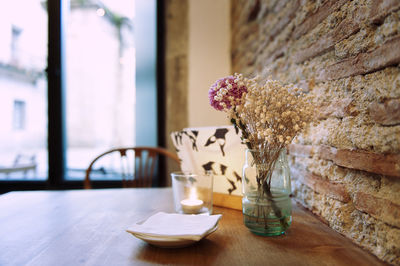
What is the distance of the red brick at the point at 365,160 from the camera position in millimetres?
562

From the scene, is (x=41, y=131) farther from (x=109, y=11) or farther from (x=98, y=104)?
(x=109, y=11)

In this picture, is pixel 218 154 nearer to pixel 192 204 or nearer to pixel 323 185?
pixel 192 204

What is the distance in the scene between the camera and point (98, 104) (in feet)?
8.80

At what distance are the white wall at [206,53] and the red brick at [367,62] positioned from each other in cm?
154

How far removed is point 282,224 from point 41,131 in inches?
104

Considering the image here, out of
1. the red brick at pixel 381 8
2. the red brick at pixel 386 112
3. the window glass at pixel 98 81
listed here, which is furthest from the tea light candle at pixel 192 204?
the window glass at pixel 98 81

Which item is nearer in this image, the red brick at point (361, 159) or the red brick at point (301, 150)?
the red brick at point (361, 159)

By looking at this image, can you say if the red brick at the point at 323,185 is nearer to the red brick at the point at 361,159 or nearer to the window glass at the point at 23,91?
the red brick at the point at 361,159

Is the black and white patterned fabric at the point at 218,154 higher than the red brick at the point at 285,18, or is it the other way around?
the red brick at the point at 285,18

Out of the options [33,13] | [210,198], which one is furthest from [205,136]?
[33,13]

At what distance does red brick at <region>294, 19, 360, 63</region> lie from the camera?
2.36 ft

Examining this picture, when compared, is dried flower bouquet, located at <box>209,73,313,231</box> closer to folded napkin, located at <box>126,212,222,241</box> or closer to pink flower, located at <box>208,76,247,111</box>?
pink flower, located at <box>208,76,247,111</box>

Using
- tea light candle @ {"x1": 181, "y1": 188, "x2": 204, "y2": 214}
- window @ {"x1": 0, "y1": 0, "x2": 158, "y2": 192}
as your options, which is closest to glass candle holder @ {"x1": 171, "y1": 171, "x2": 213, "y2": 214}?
tea light candle @ {"x1": 181, "y1": 188, "x2": 204, "y2": 214}

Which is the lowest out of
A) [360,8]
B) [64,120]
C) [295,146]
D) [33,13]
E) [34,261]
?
[34,261]
